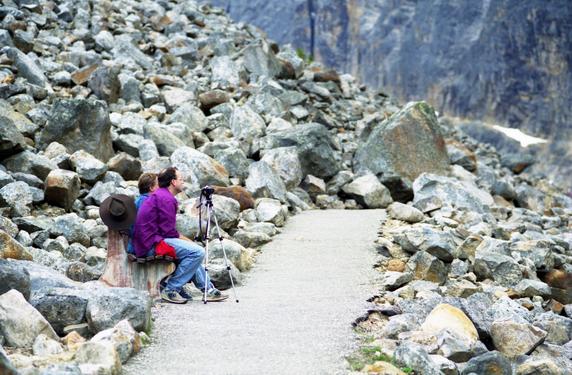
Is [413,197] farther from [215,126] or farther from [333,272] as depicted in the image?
[333,272]

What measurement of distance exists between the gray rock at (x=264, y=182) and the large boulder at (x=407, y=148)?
5259 millimetres

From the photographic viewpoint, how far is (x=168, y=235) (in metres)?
10.9

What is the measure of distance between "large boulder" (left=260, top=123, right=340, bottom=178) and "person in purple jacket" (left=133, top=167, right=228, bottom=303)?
12.2 meters

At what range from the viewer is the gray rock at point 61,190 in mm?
15195

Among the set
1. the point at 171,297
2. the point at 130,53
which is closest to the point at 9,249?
the point at 171,297

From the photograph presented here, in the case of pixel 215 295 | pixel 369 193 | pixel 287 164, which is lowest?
pixel 369 193

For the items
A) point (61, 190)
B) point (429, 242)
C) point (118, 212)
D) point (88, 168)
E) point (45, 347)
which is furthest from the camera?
point (88, 168)

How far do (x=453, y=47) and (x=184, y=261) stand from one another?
8256 centimetres

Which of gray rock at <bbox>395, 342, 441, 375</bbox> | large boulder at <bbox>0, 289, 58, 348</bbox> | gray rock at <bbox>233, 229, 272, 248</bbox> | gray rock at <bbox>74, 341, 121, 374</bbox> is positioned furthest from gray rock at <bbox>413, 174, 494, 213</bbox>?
gray rock at <bbox>74, 341, 121, 374</bbox>

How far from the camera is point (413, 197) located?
75.2 ft

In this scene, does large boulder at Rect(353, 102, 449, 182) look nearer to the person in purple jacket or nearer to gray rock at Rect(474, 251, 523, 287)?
gray rock at Rect(474, 251, 523, 287)

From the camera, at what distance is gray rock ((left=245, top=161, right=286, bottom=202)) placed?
19.3 metres

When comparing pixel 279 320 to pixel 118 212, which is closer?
pixel 279 320

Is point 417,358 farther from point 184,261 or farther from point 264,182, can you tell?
point 264,182
